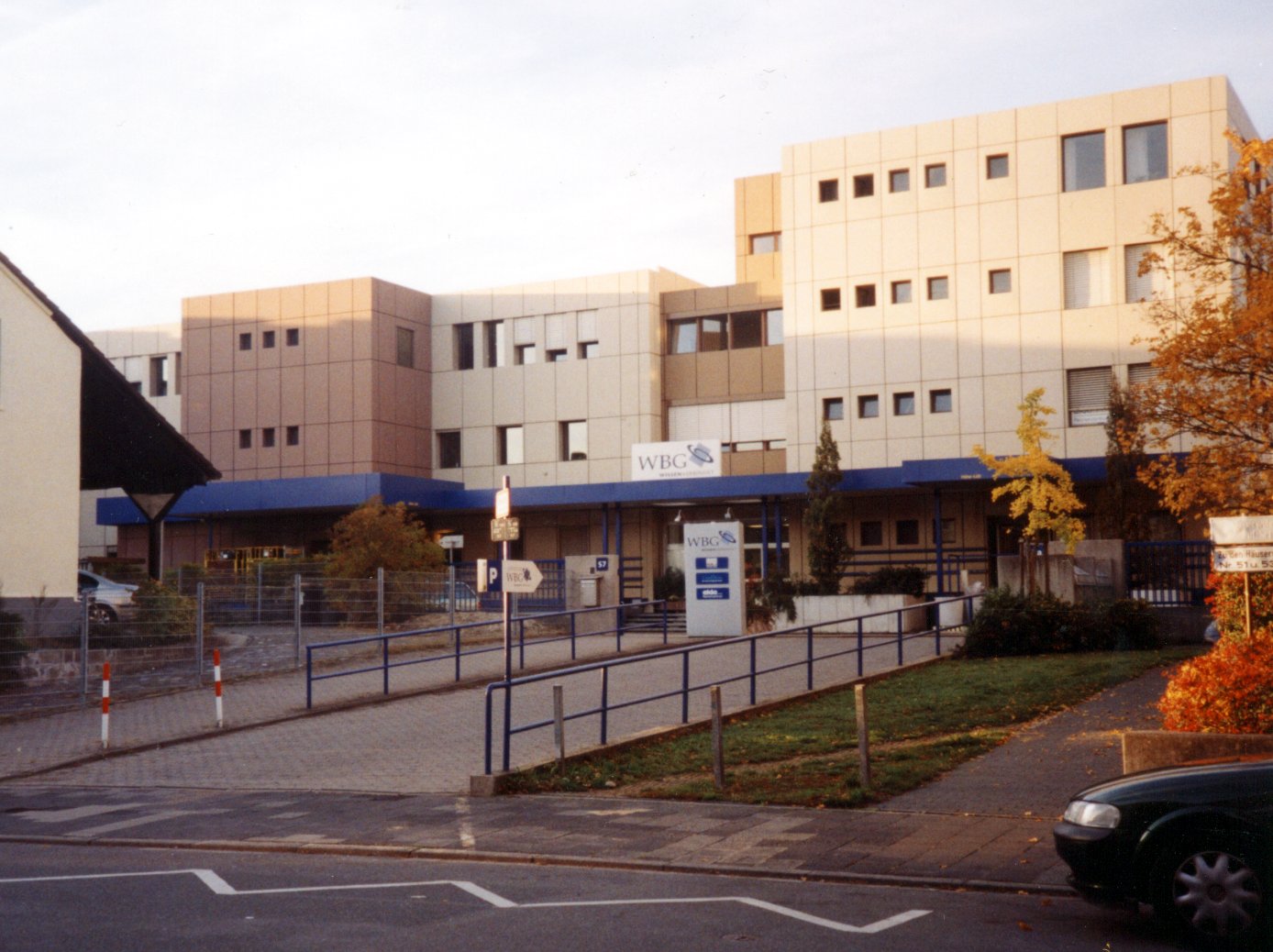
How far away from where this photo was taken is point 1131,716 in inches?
617

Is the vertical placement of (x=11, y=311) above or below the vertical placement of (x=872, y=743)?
above

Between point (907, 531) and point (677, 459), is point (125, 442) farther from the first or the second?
point (907, 531)

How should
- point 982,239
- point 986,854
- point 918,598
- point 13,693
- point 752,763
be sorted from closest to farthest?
point 986,854 < point 752,763 < point 13,693 < point 918,598 < point 982,239

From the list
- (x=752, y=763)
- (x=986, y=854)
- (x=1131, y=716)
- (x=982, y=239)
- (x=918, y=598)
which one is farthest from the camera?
(x=982, y=239)

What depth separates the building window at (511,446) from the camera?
48.6 meters

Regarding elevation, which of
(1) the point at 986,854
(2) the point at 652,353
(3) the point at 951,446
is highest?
(2) the point at 652,353

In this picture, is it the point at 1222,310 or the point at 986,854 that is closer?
the point at 986,854

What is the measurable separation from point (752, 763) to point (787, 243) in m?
31.0

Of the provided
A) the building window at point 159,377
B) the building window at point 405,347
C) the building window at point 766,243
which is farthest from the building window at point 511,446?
the building window at point 159,377

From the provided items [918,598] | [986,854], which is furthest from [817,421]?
[986,854]

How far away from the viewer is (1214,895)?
24.1 ft

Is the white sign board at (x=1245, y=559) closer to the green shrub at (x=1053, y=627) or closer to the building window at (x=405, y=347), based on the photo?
the green shrub at (x=1053, y=627)

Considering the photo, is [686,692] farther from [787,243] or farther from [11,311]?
[787,243]

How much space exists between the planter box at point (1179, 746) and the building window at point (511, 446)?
3887 centimetres
